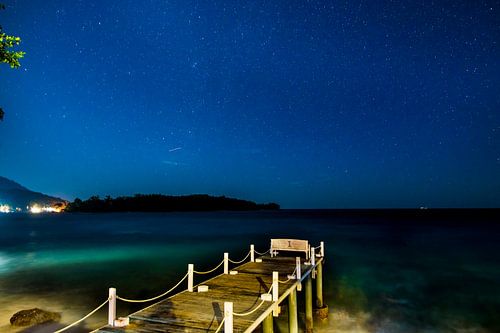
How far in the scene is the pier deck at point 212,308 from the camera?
8500 millimetres

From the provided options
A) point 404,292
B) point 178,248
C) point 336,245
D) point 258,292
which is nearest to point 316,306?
point 258,292

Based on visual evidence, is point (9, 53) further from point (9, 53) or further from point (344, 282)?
point (344, 282)

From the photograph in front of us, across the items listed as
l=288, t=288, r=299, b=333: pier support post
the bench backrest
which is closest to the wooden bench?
the bench backrest

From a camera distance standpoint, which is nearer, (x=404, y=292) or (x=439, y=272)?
(x=404, y=292)

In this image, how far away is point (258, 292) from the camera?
1198 cm

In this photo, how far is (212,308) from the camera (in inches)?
396

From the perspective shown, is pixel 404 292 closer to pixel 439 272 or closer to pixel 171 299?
pixel 439 272

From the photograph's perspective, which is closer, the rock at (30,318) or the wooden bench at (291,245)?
the rock at (30,318)

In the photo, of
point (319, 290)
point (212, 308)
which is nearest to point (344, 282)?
point (319, 290)

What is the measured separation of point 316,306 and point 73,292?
578 inches

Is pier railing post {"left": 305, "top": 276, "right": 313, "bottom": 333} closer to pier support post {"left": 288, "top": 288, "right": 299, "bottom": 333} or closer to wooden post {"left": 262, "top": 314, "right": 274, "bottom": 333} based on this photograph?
A: pier support post {"left": 288, "top": 288, "right": 299, "bottom": 333}

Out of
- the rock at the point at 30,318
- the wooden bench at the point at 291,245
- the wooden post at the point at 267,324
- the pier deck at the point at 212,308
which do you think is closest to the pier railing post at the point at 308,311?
the pier deck at the point at 212,308

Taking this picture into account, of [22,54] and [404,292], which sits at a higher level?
[22,54]

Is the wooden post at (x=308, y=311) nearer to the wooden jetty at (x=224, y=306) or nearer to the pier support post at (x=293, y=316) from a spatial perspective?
the wooden jetty at (x=224, y=306)
